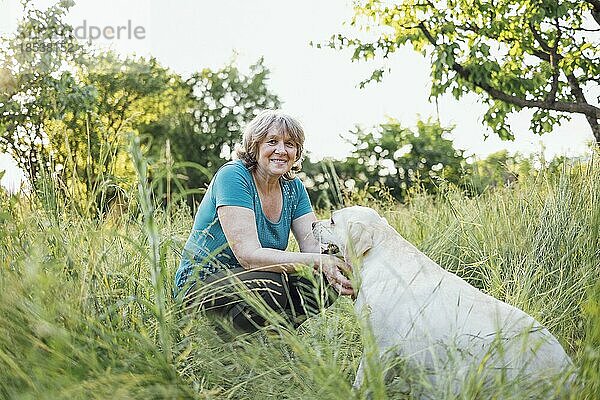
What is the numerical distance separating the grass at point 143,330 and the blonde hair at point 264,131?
2.19 ft

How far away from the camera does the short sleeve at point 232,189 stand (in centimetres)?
388

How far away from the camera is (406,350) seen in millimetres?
2826

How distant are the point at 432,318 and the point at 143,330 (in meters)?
1.19

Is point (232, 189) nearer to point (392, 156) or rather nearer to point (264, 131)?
point (264, 131)

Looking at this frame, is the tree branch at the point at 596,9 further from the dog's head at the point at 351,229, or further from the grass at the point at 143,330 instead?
the dog's head at the point at 351,229

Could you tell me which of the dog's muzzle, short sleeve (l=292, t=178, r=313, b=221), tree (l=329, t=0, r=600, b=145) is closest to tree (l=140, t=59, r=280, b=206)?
tree (l=329, t=0, r=600, b=145)

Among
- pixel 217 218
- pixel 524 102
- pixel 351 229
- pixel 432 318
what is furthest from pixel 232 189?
pixel 524 102

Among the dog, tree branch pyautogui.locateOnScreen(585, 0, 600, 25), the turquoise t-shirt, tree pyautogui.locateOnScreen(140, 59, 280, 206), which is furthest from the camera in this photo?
tree pyautogui.locateOnScreen(140, 59, 280, 206)

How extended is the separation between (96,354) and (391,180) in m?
14.6

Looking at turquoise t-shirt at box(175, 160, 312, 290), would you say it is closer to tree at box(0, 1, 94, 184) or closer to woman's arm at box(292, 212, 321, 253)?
woman's arm at box(292, 212, 321, 253)

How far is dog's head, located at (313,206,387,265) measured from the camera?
354 cm

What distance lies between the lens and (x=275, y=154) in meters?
4.12

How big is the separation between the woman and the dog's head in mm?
119

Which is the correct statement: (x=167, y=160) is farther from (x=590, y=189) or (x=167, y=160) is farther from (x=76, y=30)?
(x=76, y=30)
